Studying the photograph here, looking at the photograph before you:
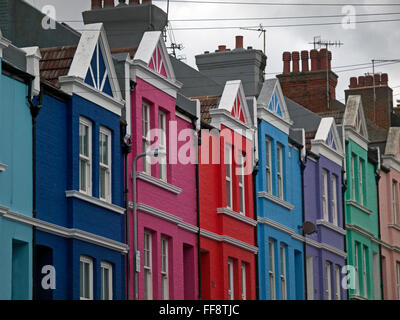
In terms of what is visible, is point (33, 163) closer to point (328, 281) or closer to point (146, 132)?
point (146, 132)

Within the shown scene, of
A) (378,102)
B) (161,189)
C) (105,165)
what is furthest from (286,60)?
(105,165)

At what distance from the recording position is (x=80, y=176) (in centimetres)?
3316

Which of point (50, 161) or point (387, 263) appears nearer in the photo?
point (50, 161)

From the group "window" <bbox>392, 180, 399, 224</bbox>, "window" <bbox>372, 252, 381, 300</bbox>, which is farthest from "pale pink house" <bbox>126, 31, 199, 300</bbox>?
"window" <bbox>392, 180, 399, 224</bbox>

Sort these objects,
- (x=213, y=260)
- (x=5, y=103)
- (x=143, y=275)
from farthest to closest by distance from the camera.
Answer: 1. (x=213, y=260)
2. (x=143, y=275)
3. (x=5, y=103)

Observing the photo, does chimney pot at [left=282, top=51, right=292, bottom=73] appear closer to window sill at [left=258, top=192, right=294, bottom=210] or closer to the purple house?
the purple house

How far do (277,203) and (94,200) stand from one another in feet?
40.8

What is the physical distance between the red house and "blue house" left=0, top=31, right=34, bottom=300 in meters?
9.82

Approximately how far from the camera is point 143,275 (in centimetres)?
3550

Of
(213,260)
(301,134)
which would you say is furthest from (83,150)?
(301,134)

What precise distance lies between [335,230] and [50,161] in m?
19.9
